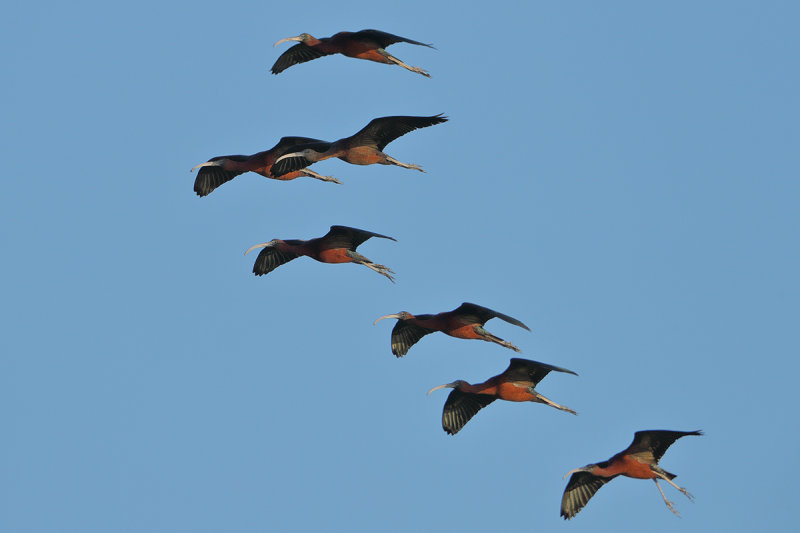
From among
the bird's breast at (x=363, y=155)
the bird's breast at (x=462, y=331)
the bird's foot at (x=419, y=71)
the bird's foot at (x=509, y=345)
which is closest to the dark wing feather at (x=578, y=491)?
the bird's foot at (x=509, y=345)

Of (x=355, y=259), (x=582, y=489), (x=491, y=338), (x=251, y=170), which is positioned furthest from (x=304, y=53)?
(x=582, y=489)

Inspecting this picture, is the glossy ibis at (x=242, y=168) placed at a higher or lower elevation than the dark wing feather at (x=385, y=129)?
higher

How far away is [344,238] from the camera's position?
52.4 m

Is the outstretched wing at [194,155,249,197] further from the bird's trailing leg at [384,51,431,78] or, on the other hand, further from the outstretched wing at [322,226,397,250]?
the bird's trailing leg at [384,51,431,78]

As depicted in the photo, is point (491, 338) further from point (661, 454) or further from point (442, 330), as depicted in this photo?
point (661, 454)

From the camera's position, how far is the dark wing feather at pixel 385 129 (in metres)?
50.0

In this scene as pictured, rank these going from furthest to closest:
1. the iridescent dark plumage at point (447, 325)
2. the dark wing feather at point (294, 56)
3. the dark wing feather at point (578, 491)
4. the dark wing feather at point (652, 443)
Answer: the dark wing feather at point (294, 56)
the dark wing feather at point (578, 491)
the iridescent dark plumage at point (447, 325)
the dark wing feather at point (652, 443)

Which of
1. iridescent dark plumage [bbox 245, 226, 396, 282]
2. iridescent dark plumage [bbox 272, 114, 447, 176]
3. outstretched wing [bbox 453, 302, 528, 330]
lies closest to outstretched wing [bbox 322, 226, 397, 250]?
iridescent dark plumage [bbox 245, 226, 396, 282]

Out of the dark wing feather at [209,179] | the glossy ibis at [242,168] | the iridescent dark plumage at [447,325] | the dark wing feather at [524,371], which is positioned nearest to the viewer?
the dark wing feather at [524,371]

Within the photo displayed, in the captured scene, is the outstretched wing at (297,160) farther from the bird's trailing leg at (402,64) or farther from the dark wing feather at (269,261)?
the dark wing feather at (269,261)

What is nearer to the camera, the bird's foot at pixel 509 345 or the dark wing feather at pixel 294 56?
the bird's foot at pixel 509 345

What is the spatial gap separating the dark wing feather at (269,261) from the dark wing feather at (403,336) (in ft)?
14.7

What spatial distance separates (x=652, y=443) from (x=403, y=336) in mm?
9050

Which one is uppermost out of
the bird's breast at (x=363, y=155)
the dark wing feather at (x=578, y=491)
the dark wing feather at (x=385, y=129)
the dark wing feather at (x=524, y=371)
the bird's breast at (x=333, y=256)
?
the dark wing feather at (x=385, y=129)
